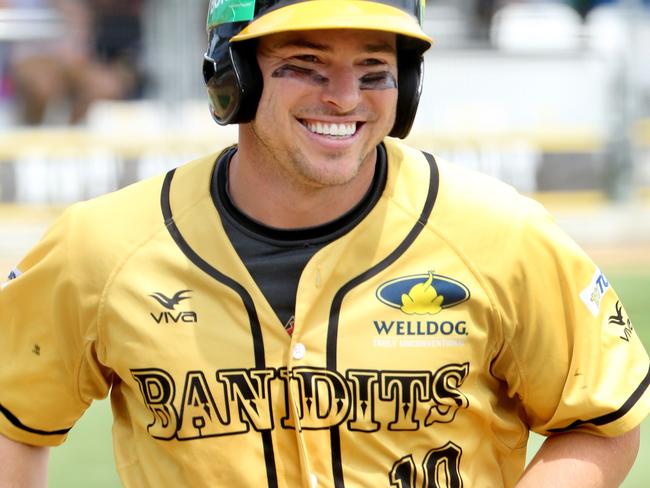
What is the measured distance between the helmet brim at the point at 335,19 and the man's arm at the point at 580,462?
96cm

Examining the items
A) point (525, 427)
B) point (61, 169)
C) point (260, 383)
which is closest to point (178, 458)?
point (260, 383)

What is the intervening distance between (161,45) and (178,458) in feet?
33.0

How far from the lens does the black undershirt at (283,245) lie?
110 inches

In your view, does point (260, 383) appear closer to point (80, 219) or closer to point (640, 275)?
point (80, 219)

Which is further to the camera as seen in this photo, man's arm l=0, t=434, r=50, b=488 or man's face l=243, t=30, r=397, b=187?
man's arm l=0, t=434, r=50, b=488

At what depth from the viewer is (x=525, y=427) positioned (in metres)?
2.88

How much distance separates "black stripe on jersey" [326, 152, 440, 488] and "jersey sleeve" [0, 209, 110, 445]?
0.55 meters

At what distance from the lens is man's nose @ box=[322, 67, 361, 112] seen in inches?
104

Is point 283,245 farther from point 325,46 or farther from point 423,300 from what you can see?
point 325,46

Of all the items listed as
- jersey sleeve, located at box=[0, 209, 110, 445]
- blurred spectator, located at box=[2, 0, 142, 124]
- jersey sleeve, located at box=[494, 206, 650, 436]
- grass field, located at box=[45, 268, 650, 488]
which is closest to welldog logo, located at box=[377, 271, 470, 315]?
jersey sleeve, located at box=[494, 206, 650, 436]

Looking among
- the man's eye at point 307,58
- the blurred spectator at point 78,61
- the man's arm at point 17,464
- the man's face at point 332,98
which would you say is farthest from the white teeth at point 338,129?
the blurred spectator at point 78,61

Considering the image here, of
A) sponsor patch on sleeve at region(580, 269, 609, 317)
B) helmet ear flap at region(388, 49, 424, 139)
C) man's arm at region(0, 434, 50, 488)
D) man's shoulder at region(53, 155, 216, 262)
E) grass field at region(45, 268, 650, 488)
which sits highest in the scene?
helmet ear flap at region(388, 49, 424, 139)

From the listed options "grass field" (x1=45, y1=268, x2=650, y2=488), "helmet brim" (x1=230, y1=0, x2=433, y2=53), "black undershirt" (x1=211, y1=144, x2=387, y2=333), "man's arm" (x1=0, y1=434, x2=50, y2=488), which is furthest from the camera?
"grass field" (x1=45, y1=268, x2=650, y2=488)

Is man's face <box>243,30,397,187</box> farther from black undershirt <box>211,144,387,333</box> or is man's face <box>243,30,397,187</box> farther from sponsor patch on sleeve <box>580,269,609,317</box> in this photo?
sponsor patch on sleeve <box>580,269,609,317</box>
